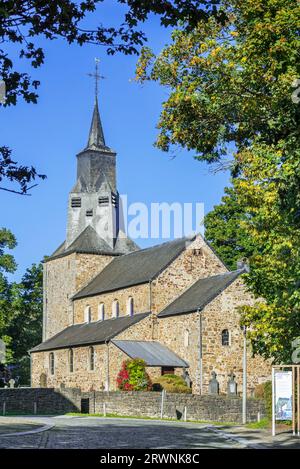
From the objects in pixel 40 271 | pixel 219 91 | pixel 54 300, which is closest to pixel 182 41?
pixel 219 91

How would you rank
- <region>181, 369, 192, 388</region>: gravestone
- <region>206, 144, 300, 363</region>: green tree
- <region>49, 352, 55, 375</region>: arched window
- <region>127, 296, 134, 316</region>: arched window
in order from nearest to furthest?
<region>206, 144, 300, 363</region>: green tree < <region>181, 369, 192, 388</region>: gravestone < <region>127, 296, 134, 316</region>: arched window < <region>49, 352, 55, 375</region>: arched window

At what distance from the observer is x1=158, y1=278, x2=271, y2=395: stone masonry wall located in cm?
4966

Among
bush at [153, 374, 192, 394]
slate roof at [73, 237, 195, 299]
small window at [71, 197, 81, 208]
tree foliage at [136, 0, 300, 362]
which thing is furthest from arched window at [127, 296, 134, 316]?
tree foliage at [136, 0, 300, 362]

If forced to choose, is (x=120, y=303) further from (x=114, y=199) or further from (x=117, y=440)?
(x=117, y=440)

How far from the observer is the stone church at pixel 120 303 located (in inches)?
1978

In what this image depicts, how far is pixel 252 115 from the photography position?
69.1 feet

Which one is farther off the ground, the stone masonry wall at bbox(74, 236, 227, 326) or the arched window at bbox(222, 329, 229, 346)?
the stone masonry wall at bbox(74, 236, 227, 326)

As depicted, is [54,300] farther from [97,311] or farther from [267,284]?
[267,284]

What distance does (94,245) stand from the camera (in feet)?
220

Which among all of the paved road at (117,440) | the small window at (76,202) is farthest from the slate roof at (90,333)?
the paved road at (117,440)

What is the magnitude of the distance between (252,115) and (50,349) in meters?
42.0

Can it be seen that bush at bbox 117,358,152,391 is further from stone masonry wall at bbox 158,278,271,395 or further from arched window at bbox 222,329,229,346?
arched window at bbox 222,329,229,346

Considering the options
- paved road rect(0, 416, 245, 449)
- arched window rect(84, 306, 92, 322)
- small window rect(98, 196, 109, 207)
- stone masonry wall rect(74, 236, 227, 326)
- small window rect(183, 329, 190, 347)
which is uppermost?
small window rect(98, 196, 109, 207)

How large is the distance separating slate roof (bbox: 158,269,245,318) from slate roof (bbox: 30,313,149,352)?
7.16 feet
